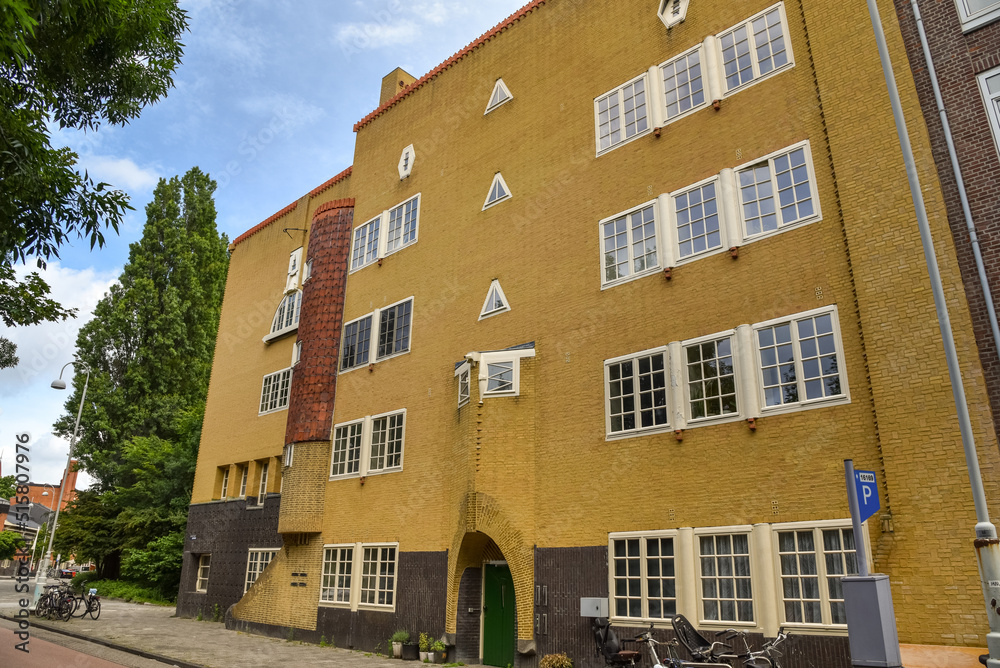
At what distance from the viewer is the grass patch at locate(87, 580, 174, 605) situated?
3425 centimetres

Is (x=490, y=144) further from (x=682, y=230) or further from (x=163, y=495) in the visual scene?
(x=163, y=495)

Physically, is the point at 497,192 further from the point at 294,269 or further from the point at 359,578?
the point at 294,269

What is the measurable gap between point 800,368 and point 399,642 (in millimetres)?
12046

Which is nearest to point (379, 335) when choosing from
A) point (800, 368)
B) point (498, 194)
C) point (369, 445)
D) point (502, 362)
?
point (369, 445)

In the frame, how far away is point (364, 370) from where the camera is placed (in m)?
22.1

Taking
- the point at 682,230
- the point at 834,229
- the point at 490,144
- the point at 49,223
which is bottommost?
the point at 49,223

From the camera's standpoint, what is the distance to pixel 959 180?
1087 cm

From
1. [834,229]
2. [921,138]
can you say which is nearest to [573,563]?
[834,229]

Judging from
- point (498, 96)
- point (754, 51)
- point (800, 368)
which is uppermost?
point (498, 96)

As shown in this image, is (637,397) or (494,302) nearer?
(637,397)

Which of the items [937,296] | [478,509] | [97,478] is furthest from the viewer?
[97,478]

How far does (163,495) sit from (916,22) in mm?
37339

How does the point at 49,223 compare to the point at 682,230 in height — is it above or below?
below

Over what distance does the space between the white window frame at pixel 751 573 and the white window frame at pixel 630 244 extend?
5483 mm
